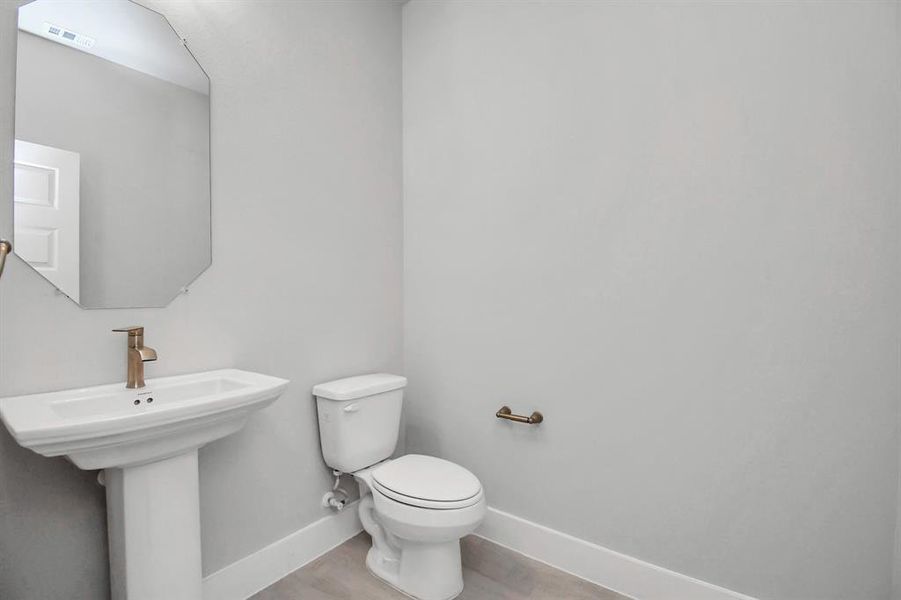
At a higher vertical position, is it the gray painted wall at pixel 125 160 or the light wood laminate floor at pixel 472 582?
the gray painted wall at pixel 125 160

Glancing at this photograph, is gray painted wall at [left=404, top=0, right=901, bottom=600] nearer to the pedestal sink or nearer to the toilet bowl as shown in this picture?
the toilet bowl

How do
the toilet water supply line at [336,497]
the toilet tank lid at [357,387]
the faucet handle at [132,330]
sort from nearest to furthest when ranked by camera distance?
the faucet handle at [132,330], the toilet tank lid at [357,387], the toilet water supply line at [336,497]

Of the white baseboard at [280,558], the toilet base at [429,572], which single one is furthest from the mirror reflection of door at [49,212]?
the toilet base at [429,572]

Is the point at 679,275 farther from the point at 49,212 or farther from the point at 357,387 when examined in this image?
the point at 49,212

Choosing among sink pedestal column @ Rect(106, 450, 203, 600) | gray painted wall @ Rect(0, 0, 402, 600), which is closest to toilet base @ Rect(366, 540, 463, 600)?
gray painted wall @ Rect(0, 0, 402, 600)

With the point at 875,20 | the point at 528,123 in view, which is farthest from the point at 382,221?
the point at 875,20

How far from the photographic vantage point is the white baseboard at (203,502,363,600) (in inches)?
57.4

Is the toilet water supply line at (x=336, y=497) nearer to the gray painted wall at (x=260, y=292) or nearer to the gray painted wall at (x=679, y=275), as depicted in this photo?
the gray painted wall at (x=260, y=292)

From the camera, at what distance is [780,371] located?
1294 mm

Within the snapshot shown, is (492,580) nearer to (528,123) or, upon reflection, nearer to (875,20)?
(528,123)

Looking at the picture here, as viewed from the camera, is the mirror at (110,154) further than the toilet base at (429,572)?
No

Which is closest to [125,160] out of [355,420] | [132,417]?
[132,417]

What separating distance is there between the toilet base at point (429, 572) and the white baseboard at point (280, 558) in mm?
362

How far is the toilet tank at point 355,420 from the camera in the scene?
1.69 metres
